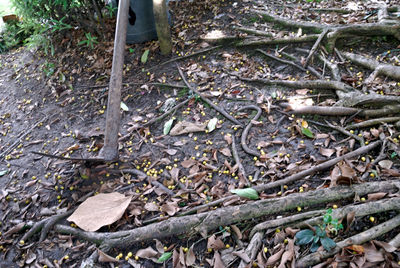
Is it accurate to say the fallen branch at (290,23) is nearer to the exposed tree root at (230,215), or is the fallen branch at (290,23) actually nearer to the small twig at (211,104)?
the small twig at (211,104)

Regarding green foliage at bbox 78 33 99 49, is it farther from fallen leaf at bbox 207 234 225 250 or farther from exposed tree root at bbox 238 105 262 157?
fallen leaf at bbox 207 234 225 250

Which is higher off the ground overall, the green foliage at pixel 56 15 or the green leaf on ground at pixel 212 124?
the green foliage at pixel 56 15

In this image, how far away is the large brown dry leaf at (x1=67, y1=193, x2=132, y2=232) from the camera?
8.85ft

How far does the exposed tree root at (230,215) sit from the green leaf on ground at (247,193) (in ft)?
0.38

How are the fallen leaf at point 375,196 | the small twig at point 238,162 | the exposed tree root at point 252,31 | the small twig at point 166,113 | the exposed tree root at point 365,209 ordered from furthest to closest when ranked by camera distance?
the exposed tree root at point 252,31, the small twig at point 166,113, the small twig at point 238,162, the fallen leaf at point 375,196, the exposed tree root at point 365,209

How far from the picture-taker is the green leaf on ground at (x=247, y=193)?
2637 millimetres

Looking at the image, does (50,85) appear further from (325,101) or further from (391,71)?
(391,71)

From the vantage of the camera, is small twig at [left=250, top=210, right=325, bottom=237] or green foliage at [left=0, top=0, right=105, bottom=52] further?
green foliage at [left=0, top=0, right=105, bottom=52]

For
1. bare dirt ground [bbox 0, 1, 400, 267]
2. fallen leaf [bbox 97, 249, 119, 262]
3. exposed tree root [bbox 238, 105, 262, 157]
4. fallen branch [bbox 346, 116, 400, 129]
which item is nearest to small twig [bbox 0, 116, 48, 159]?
bare dirt ground [bbox 0, 1, 400, 267]

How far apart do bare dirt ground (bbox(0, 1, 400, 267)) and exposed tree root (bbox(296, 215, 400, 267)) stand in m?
0.02

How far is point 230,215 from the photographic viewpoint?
2.49m

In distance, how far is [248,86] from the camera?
3961 mm

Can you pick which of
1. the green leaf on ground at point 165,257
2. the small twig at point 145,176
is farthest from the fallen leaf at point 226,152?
the green leaf on ground at point 165,257

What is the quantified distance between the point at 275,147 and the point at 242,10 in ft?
9.97
